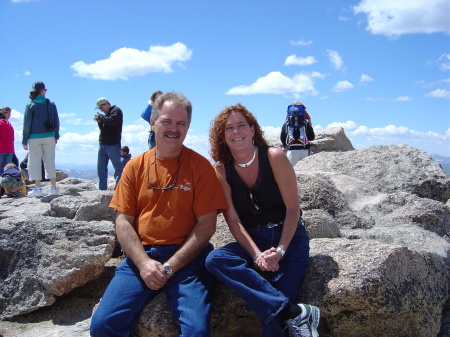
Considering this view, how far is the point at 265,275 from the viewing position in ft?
13.9

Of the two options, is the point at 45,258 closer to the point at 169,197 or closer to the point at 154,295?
the point at 154,295

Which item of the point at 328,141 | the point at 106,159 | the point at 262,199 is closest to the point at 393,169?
the point at 262,199

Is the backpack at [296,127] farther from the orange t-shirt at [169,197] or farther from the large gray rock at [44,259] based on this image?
the orange t-shirt at [169,197]

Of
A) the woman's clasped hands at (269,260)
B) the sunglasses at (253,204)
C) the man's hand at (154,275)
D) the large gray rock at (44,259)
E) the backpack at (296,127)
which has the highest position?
the backpack at (296,127)

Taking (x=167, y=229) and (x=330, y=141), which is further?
(x=330, y=141)

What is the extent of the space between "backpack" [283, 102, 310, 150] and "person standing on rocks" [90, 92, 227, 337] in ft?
23.8

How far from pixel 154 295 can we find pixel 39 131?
7.55m

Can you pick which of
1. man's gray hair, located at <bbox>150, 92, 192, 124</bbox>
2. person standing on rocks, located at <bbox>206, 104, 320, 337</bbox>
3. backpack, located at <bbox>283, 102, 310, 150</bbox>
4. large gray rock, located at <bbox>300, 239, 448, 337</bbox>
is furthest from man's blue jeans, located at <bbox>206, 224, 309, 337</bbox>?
backpack, located at <bbox>283, 102, 310, 150</bbox>

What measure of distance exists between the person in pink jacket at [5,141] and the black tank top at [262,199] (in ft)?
33.0

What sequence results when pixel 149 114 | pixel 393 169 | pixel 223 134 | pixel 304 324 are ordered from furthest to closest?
pixel 149 114 → pixel 393 169 → pixel 223 134 → pixel 304 324

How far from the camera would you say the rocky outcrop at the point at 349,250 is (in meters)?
4.01

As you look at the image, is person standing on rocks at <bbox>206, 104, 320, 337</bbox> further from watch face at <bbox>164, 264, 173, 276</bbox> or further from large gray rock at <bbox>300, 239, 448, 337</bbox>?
watch face at <bbox>164, 264, 173, 276</bbox>

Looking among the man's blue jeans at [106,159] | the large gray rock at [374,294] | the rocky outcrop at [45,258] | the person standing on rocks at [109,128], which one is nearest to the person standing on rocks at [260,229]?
the large gray rock at [374,294]

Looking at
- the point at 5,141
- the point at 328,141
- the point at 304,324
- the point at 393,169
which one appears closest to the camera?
the point at 304,324
